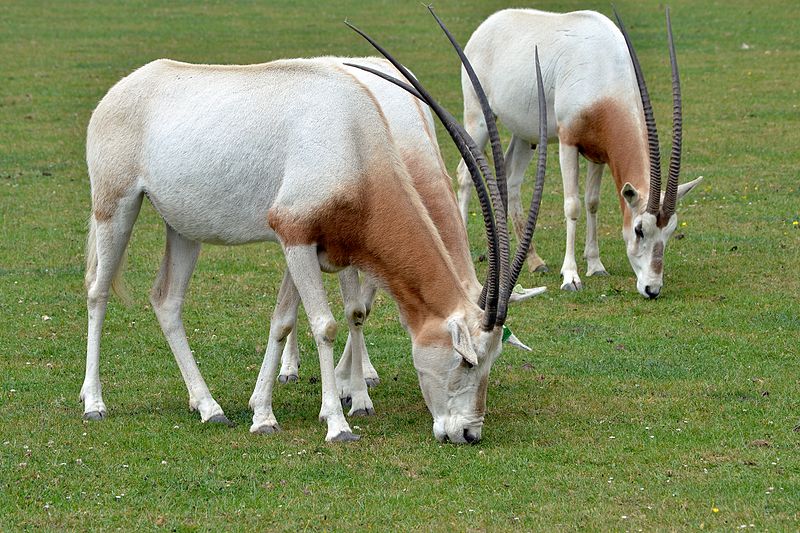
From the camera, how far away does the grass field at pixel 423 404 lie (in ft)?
20.4

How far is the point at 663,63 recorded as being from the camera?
2497cm

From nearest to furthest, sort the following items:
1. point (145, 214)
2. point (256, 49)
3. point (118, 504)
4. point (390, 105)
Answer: point (118, 504), point (390, 105), point (145, 214), point (256, 49)

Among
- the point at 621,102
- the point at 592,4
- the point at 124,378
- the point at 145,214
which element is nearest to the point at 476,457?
the point at 124,378

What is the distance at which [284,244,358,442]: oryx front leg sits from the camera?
287 inches

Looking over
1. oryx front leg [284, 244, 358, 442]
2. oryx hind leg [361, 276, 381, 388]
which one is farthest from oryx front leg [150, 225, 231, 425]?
oryx hind leg [361, 276, 381, 388]

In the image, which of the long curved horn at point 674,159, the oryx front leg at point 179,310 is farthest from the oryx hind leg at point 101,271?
the long curved horn at point 674,159

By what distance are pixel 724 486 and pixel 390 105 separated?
2932mm

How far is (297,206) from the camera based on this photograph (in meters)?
7.25

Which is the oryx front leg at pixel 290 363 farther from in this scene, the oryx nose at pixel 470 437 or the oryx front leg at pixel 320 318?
the oryx nose at pixel 470 437

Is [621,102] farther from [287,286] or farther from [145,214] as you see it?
[145,214]

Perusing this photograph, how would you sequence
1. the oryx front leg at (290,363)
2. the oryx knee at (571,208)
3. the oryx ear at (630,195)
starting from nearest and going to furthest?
the oryx front leg at (290,363), the oryx ear at (630,195), the oryx knee at (571,208)

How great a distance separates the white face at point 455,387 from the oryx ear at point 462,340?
0.10 meters

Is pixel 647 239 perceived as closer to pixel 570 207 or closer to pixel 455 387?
pixel 570 207

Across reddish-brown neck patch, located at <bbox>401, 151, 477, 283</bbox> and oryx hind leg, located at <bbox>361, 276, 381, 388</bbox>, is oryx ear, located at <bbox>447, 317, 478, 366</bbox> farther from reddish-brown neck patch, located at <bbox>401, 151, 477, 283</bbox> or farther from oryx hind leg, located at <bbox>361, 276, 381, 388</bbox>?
oryx hind leg, located at <bbox>361, 276, 381, 388</bbox>
